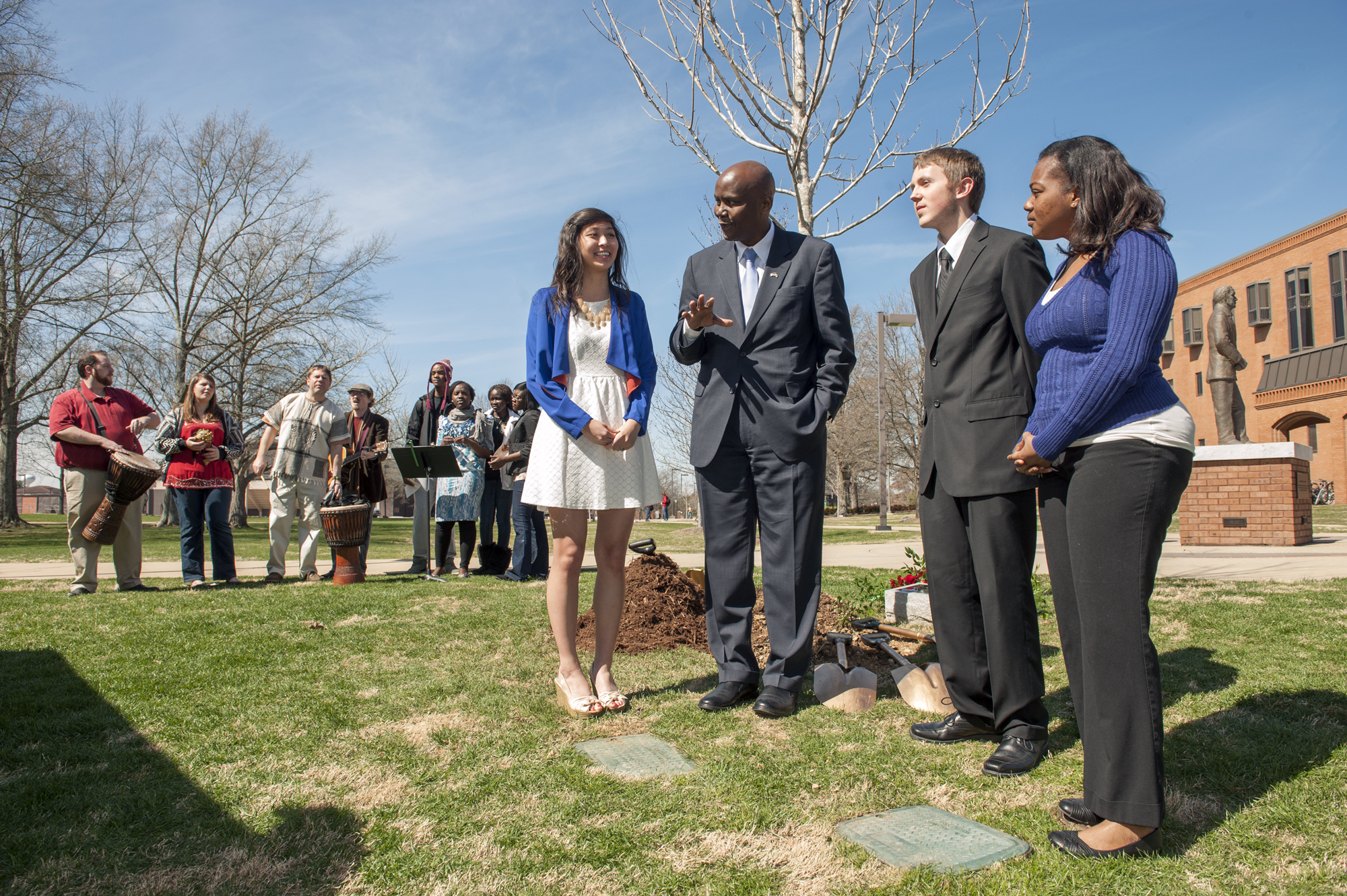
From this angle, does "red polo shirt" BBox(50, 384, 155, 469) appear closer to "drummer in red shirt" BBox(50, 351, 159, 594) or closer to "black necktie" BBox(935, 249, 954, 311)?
"drummer in red shirt" BBox(50, 351, 159, 594)

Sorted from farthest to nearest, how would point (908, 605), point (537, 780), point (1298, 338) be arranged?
point (1298, 338)
point (908, 605)
point (537, 780)

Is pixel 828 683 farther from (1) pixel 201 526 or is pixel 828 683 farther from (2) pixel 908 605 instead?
(1) pixel 201 526

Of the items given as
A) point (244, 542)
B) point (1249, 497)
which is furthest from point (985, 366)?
point (244, 542)

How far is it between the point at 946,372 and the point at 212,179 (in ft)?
99.9

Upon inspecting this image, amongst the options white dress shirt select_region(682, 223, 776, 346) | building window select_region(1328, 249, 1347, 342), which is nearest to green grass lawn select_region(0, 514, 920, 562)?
white dress shirt select_region(682, 223, 776, 346)

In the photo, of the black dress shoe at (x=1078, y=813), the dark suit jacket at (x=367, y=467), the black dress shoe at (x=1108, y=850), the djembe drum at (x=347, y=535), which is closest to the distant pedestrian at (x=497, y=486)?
the dark suit jacket at (x=367, y=467)

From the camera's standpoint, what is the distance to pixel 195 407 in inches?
309

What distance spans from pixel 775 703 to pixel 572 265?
212 cm

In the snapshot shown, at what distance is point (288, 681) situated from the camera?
13.0 feet

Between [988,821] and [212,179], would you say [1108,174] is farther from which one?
[212,179]

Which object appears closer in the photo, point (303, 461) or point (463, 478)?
point (303, 461)

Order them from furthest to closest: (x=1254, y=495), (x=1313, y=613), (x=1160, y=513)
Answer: (x=1254, y=495) → (x=1313, y=613) → (x=1160, y=513)

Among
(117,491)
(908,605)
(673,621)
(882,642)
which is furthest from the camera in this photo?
(117,491)

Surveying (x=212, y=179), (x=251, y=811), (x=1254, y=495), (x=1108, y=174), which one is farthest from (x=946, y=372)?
(x=212, y=179)
